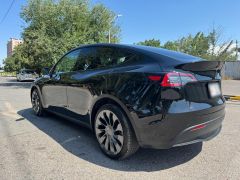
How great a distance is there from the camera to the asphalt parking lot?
320cm

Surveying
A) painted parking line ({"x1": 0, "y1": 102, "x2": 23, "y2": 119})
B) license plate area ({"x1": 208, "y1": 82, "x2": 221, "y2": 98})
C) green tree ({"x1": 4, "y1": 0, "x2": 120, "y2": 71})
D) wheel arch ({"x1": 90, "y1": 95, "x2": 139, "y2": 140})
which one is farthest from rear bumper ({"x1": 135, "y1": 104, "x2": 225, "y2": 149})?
green tree ({"x1": 4, "y1": 0, "x2": 120, "y2": 71})

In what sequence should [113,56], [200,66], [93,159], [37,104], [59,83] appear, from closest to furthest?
1. [200,66]
2. [93,159]
3. [113,56]
4. [59,83]
5. [37,104]

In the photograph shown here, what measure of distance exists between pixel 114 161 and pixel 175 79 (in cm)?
139

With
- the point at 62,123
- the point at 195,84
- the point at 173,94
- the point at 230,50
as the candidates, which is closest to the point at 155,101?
the point at 173,94

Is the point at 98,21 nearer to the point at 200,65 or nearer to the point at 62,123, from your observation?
the point at 62,123

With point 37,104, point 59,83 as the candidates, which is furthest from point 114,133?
point 37,104

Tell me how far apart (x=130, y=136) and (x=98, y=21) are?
17.9 m

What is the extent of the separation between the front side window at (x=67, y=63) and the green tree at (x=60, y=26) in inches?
492

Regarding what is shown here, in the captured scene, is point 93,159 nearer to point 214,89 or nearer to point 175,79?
point 175,79

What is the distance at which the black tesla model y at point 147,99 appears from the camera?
3.08m

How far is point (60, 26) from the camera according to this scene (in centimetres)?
1872

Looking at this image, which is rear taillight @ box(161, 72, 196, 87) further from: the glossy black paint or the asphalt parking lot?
the asphalt parking lot

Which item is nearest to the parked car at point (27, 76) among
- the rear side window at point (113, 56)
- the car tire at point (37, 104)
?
the car tire at point (37, 104)

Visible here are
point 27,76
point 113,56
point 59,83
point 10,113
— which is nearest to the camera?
point 113,56
